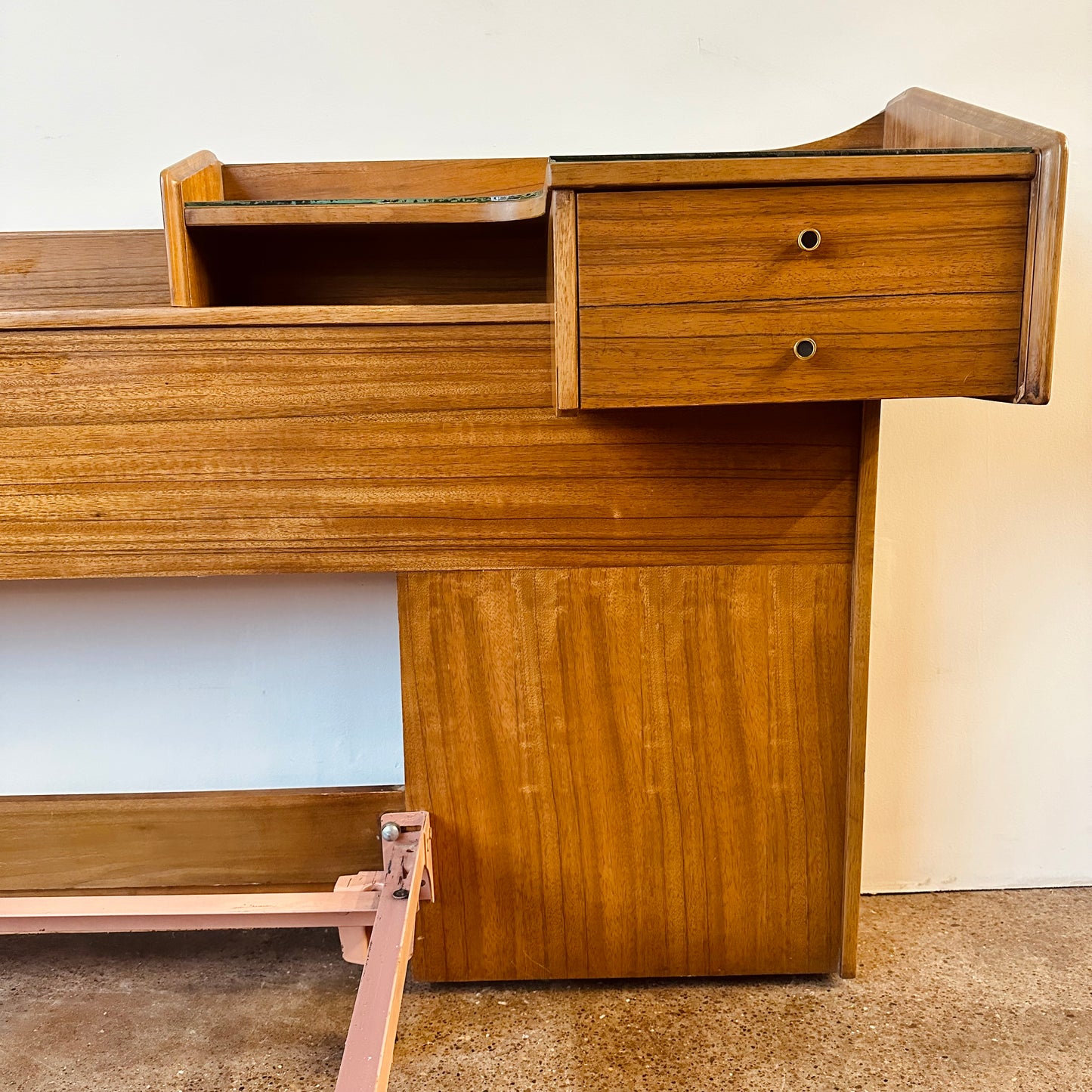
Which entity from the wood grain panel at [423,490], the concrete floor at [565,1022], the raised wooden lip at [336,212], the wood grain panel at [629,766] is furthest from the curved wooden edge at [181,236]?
the concrete floor at [565,1022]

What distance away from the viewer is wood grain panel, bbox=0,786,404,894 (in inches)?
54.9

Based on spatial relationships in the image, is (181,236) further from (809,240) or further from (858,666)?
(858,666)

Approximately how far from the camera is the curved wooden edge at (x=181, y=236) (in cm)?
112

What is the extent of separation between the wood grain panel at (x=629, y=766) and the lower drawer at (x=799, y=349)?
29 centimetres

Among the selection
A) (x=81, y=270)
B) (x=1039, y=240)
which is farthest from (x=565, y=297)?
(x=81, y=270)

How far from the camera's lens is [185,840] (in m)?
1.41

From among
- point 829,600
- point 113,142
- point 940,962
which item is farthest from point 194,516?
point 940,962

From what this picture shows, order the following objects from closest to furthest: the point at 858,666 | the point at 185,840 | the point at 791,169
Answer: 1. the point at 791,169
2. the point at 858,666
3. the point at 185,840

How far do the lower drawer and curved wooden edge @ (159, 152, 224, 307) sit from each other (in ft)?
1.57

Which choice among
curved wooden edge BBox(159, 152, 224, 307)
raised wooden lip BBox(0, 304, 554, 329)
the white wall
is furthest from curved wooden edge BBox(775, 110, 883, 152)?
curved wooden edge BBox(159, 152, 224, 307)

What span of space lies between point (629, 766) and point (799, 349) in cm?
58

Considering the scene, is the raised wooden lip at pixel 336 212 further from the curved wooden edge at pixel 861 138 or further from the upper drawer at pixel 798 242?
the curved wooden edge at pixel 861 138

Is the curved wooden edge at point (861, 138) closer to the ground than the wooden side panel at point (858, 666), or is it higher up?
higher up

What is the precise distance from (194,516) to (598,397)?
1.65ft
